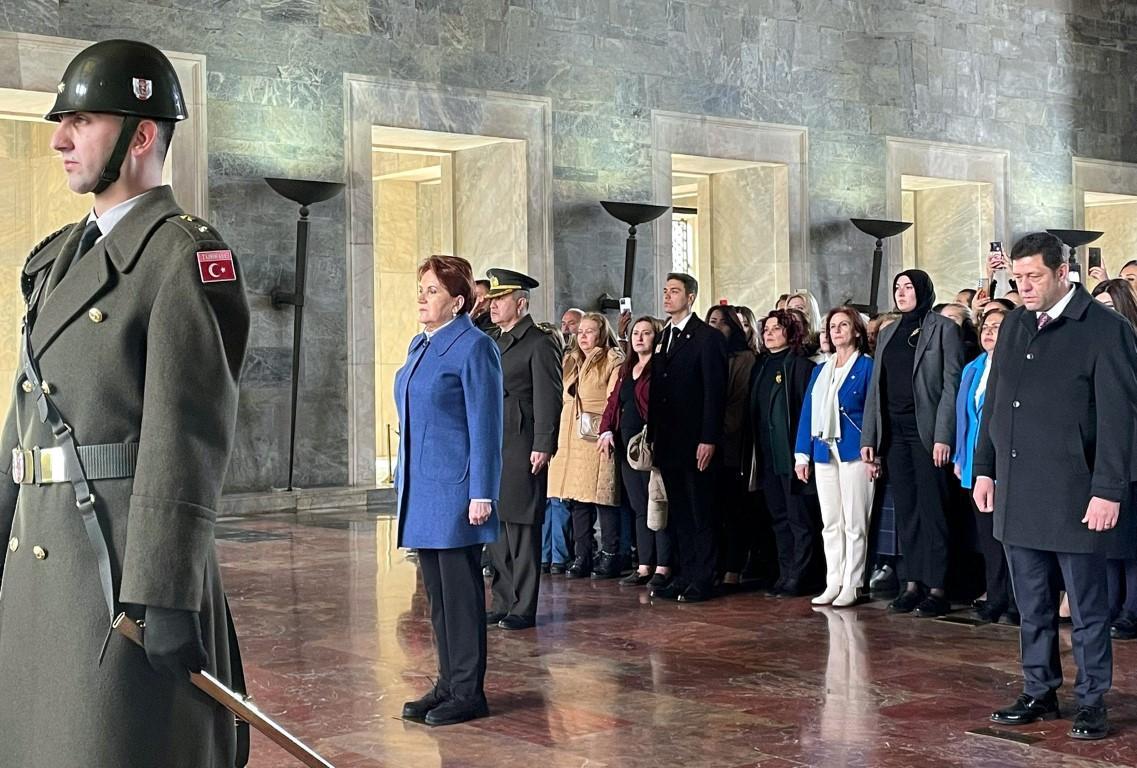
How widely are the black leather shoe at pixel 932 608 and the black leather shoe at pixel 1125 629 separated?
92cm

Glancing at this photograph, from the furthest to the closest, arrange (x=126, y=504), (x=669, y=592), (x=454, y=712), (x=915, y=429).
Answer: (x=669, y=592) < (x=915, y=429) < (x=454, y=712) < (x=126, y=504)

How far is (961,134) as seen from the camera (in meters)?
19.5

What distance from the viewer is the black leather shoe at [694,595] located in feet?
28.0

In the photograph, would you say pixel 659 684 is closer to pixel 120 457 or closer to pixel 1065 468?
pixel 1065 468

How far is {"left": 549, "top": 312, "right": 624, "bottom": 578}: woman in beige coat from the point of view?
9.51 m

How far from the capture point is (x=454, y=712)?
5.68m

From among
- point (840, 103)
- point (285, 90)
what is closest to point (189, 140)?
point (285, 90)

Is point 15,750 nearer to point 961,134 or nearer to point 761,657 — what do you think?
point 761,657

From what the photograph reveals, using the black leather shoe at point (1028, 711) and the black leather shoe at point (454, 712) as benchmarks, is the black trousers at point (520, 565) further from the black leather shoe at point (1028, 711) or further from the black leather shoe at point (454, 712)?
the black leather shoe at point (1028, 711)

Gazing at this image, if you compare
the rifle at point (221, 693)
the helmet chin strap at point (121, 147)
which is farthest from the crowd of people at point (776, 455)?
the helmet chin strap at point (121, 147)

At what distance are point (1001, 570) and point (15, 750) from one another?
6.00m

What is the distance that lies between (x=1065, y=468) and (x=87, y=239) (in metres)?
3.78

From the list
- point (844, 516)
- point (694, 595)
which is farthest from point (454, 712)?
point (844, 516)

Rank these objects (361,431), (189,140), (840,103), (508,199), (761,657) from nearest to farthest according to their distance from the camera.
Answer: (761,657) → (189,140) → (361,431) → (508,199) → (840,103)
